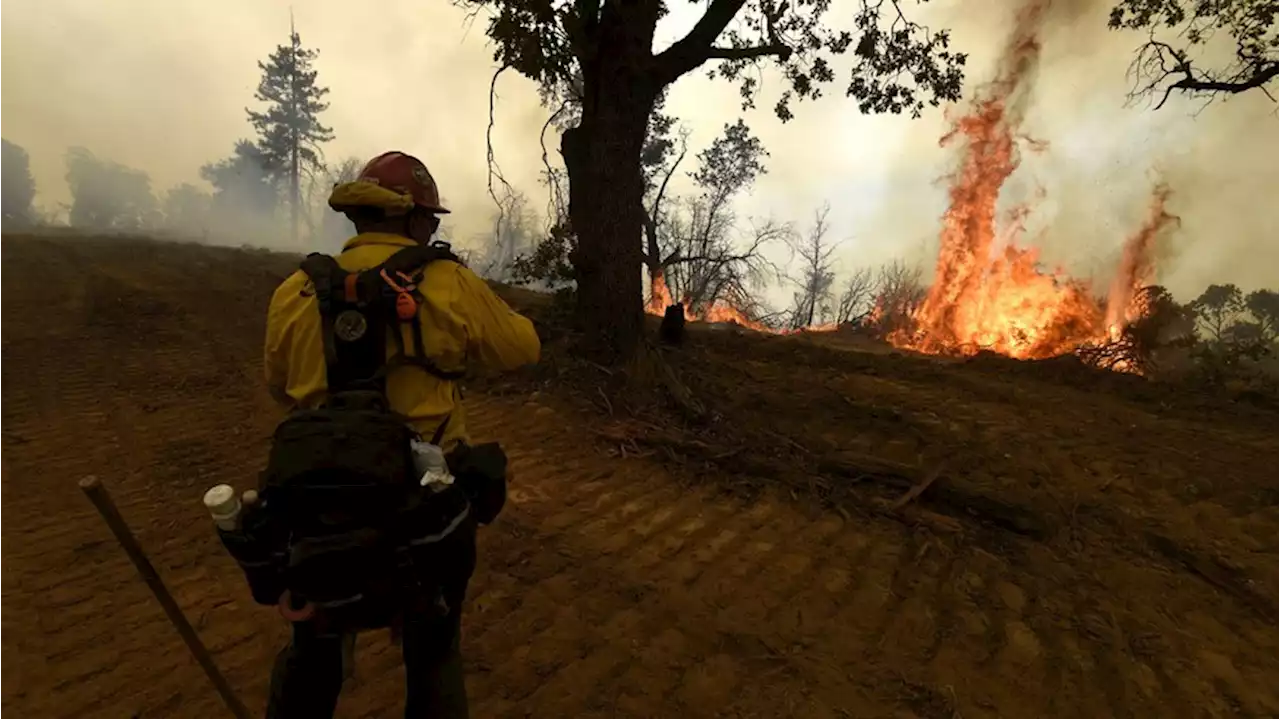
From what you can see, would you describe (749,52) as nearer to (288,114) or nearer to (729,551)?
(729,551)

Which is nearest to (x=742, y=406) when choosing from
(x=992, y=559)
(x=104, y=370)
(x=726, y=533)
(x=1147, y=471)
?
(x=726, y=533)

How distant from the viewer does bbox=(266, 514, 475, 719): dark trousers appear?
6.46 ft

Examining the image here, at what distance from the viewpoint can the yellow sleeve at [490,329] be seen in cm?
217

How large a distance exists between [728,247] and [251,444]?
85.1 feet

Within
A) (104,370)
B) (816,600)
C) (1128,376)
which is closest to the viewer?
(816,600)

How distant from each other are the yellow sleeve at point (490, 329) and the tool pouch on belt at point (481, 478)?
0.34 m

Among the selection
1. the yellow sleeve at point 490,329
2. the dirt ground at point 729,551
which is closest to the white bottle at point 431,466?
the yellow sleeve at point 490,329

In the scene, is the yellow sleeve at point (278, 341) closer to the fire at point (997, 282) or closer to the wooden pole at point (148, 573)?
the wooden pole at point (148, 573)

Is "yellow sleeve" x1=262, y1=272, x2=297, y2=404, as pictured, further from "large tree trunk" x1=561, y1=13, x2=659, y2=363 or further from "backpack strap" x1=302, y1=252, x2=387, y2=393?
"large tree trunk" x1=561, y1=13, x2=659, y2=363

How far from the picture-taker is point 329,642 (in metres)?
2.01

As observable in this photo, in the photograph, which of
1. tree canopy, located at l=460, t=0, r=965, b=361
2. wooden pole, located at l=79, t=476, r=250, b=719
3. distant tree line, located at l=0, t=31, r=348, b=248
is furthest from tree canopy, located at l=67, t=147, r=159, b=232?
wooden pole, located at l=79, t=476, r=250, b=719

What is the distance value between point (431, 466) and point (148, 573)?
3.47ft

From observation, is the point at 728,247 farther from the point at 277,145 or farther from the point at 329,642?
the point at 277,145

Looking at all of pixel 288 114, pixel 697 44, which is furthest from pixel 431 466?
pixel 288 114
